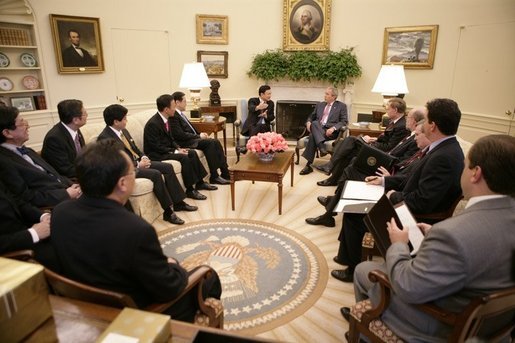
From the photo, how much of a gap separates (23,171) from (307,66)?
553 cm

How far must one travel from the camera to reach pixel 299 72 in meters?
6.96

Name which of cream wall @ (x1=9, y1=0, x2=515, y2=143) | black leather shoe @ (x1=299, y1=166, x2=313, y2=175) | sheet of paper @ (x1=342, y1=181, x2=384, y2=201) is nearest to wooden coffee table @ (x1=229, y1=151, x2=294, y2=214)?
sheet of paper @ (x1=342, y1=181, x2=384, y2=201)

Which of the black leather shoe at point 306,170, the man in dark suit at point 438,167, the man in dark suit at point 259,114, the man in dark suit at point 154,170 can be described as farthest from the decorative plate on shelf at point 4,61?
the man in dark suit at point 438,167

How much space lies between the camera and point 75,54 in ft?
19.8

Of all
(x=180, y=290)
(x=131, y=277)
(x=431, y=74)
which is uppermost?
(x=431, y=74)

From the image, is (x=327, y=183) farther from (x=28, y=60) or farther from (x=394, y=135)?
(x=28, y=60)

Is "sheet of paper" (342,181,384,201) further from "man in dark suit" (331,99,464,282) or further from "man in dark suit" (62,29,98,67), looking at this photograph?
"man in dark suit" (62,29,98,67)

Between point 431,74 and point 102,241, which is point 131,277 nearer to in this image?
point 102,241

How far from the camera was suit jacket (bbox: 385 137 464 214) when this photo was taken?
244 cm

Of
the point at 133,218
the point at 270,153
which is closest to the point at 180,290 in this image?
the point at 133,218

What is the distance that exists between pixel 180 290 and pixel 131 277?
25 cm

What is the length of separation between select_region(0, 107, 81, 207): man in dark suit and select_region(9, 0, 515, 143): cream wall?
12.2 feet

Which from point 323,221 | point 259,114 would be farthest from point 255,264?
point 259,114

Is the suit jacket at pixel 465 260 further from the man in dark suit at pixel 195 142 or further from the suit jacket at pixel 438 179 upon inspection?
the man in dark suit at pixel 195 142
